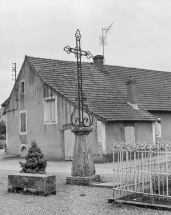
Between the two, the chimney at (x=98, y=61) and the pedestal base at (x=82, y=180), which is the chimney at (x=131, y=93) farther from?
the pedestal base at (x=82, y=180)

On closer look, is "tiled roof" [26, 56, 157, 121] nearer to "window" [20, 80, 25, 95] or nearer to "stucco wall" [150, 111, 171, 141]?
"window" [20, 80, 25, 95]

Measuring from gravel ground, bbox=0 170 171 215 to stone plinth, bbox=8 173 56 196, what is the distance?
0.63ft

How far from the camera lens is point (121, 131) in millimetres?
19766

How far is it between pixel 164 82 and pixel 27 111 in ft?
36.7

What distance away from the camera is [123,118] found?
64.8 feet

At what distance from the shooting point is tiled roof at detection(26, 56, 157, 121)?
2020 centimetres

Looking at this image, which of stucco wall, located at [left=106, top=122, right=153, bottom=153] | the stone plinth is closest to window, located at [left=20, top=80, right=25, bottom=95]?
stucco wall, located at [left=106, top=122, right=153, bottom=153]

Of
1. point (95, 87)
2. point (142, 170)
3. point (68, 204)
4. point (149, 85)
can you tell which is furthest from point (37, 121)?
point (142, 170)

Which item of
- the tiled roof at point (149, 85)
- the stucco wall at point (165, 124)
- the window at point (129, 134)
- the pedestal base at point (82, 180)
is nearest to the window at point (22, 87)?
the tiled roof at point (149, 85)

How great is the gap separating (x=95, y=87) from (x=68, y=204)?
15.0 meters

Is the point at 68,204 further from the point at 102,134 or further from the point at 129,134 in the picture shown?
the point at 129,134

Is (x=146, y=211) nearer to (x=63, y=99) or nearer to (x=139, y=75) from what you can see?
(x=63, y=99)

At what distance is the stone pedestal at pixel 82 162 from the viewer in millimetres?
10938

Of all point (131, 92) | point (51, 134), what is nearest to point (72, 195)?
point (51, 134)
